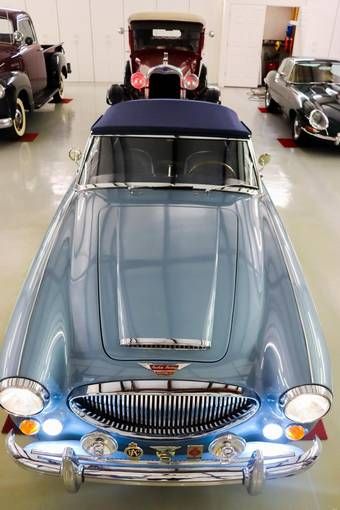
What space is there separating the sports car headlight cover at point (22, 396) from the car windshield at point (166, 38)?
7.23 metres

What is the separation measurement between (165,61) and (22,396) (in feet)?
22.7

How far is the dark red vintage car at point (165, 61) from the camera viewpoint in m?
7.15

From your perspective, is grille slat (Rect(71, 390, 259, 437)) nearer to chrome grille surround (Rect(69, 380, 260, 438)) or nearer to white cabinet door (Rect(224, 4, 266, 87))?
chrome grille surround (Rect(69, 380, 260, 438))

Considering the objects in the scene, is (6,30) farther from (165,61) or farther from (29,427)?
(29,427)

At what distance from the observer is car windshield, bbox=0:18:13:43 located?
23.2ft

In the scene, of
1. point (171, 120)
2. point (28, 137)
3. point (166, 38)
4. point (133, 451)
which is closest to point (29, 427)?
point (133, 451)

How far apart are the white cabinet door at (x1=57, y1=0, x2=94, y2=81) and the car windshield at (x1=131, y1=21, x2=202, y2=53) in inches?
196

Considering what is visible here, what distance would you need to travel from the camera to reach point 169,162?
2.83 m

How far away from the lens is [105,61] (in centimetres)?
1216

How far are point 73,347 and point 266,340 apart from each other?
81 centimetres

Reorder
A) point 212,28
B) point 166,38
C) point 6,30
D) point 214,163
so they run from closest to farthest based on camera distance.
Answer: point 214,163 → point 6,30 → point 166,38 → point 212,28

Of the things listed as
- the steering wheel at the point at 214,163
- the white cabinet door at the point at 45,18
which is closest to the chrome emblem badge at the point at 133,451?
the steering wheel at the point at 214,163

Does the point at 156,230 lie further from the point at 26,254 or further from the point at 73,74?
the point at 73,74

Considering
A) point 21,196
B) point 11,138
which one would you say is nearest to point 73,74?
point 11,138
